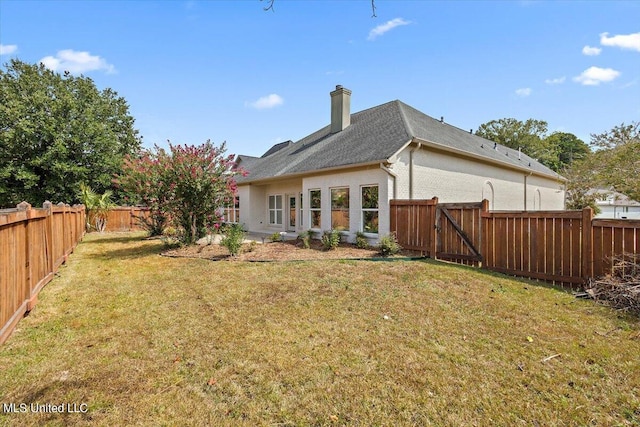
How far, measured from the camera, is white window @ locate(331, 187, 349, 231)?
38.3 feet

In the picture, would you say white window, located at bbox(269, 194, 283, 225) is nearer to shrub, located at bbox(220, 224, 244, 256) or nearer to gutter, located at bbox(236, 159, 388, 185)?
gutter, located at bbox(236, 159, 388, 185)

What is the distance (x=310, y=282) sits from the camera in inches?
242

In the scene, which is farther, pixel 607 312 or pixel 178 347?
pixel 607 312

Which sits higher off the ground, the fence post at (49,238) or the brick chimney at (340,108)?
the brick chimney at (340,108)

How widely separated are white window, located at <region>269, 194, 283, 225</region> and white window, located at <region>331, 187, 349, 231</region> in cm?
522

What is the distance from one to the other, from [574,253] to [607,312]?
160 centimetres

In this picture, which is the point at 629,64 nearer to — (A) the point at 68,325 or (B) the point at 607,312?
(B) the point at 607,312

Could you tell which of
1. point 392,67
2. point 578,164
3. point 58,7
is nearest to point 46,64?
point 58,7

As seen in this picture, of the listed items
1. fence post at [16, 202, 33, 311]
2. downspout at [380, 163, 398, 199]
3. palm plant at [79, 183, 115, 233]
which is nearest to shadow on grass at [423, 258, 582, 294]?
downspout at [380, 163, 398, 199]

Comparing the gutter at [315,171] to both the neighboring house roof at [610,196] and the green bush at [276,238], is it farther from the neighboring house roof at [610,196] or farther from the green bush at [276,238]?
the neighboring house roof at [610,196]

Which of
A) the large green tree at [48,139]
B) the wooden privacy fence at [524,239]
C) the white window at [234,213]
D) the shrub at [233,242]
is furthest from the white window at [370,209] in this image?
the large green tree at [48,139]

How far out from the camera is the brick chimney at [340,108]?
1559cm

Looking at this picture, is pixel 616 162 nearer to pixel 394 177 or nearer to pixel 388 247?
pixel 394 177

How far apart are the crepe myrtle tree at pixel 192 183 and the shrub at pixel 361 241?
468cm
